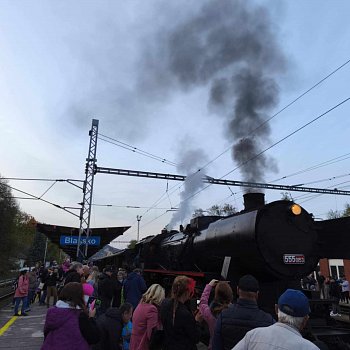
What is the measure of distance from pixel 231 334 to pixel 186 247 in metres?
7.05

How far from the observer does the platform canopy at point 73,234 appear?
1975cm

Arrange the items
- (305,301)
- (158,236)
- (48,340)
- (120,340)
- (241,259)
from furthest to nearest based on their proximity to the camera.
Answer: (158,236) → (241,259) → (120,340) → (48,340) → (305,301)

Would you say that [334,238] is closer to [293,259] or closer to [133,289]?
[293,259]

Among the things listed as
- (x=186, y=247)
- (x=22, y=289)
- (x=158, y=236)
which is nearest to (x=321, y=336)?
(x=186, y=247)

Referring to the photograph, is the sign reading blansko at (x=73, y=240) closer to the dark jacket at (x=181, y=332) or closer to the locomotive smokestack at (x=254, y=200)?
the locomotive smokestack at (x=254, y=200)

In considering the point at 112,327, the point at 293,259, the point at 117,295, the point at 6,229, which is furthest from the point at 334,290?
the point at 6,229

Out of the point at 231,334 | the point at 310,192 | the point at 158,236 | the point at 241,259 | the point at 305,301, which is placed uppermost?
the point at 310,192

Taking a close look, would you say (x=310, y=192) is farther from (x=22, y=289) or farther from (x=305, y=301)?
(x=305, y=301)

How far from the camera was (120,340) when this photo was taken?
4.18 metres

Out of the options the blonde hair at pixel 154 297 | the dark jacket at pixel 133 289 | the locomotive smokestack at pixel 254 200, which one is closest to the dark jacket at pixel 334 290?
the locomotive smokestack at pixel 254 200

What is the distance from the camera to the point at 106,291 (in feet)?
23.9

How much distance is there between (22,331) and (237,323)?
738 centimetres

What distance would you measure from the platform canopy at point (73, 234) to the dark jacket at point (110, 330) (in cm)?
1564

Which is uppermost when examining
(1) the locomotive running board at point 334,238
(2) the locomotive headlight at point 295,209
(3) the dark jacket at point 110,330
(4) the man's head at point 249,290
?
(2) the locomotive headlight at point 295,209
